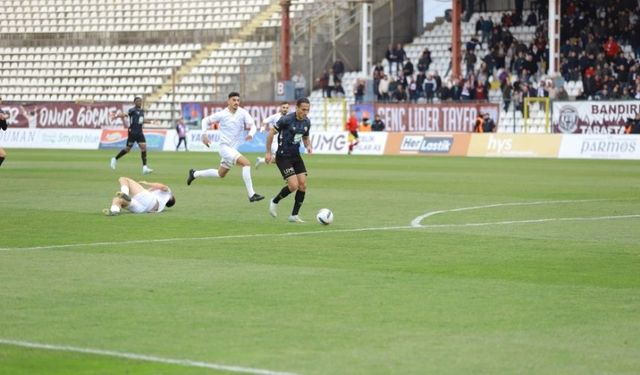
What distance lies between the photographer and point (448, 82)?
2127 inches

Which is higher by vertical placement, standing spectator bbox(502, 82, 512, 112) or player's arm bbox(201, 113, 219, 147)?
player's arm bbox(201, 113, 219, 147)

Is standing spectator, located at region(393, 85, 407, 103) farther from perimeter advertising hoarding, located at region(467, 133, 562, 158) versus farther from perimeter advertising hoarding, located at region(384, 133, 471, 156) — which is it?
perimeter advertising hoarding, located at region(467, 133, 562, 158)

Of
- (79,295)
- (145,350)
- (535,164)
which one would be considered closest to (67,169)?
(535,164)

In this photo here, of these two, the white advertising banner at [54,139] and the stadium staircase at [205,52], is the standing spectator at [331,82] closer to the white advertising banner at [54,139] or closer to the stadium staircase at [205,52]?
the stadium staircase at [205,52]

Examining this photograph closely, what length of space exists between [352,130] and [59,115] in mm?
18371

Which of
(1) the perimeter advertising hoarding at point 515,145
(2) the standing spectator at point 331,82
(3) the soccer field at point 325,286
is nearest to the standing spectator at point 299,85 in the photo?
(2) the standing spectator at point 331,82

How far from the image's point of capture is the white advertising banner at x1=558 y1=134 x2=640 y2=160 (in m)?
45.1

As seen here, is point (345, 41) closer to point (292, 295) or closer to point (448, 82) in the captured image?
point (448, 82)

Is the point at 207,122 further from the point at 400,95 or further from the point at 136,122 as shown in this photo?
the point at 400,95

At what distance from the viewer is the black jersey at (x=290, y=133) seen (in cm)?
2062

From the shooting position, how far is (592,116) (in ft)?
158

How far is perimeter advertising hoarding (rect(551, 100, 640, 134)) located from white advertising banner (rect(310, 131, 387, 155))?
23.8 feet

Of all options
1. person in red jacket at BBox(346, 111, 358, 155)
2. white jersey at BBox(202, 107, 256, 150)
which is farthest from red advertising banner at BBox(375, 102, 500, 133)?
white jersey at BBox(202, 107, 256, 150)

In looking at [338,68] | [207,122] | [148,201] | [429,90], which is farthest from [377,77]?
[148,201]
